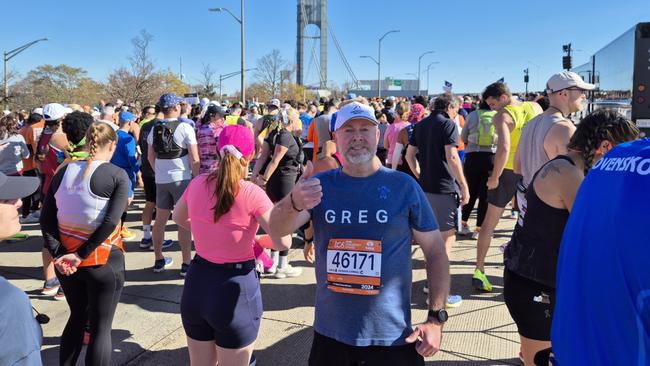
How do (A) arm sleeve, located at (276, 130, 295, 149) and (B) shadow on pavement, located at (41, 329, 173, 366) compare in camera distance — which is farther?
(A) arm sleeve, located at (276, 130, 295, 149)

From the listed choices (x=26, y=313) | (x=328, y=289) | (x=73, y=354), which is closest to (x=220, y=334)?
(x=328, y=289)

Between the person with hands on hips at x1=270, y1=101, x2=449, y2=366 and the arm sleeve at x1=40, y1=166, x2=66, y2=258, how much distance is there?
1689 millimetres

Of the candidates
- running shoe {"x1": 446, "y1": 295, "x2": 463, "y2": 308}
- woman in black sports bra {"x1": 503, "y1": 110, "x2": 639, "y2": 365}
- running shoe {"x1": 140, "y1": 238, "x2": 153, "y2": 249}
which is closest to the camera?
woman in black sports bra {"x1": 503, "y1": 110, "x2": 639, "y2": 365}

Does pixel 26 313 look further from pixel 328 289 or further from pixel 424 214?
pixel 424 214

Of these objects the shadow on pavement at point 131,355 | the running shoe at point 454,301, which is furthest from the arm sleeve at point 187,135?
the running shoe at point 454,301

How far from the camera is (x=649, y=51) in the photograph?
870 cm

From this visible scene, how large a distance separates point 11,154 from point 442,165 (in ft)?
18.7

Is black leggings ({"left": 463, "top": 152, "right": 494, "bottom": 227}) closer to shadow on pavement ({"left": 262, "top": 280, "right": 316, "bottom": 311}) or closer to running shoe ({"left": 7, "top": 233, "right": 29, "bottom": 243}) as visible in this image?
shadow on pavement ({"left": 262, "top": 280, "right": 316, "bottom": 311})

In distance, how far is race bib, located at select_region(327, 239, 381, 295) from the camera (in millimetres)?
2037

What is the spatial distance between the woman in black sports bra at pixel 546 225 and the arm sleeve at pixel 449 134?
2004 millimetres

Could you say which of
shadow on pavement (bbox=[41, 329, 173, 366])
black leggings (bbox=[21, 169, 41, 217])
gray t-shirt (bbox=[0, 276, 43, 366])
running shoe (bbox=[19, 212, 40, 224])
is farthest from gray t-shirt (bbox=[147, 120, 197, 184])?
gray t-shirt (bbox=[0, 276, 43, 366])

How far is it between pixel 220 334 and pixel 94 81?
5758cm

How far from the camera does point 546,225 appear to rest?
2363mm

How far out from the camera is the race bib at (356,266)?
6.68 feet
